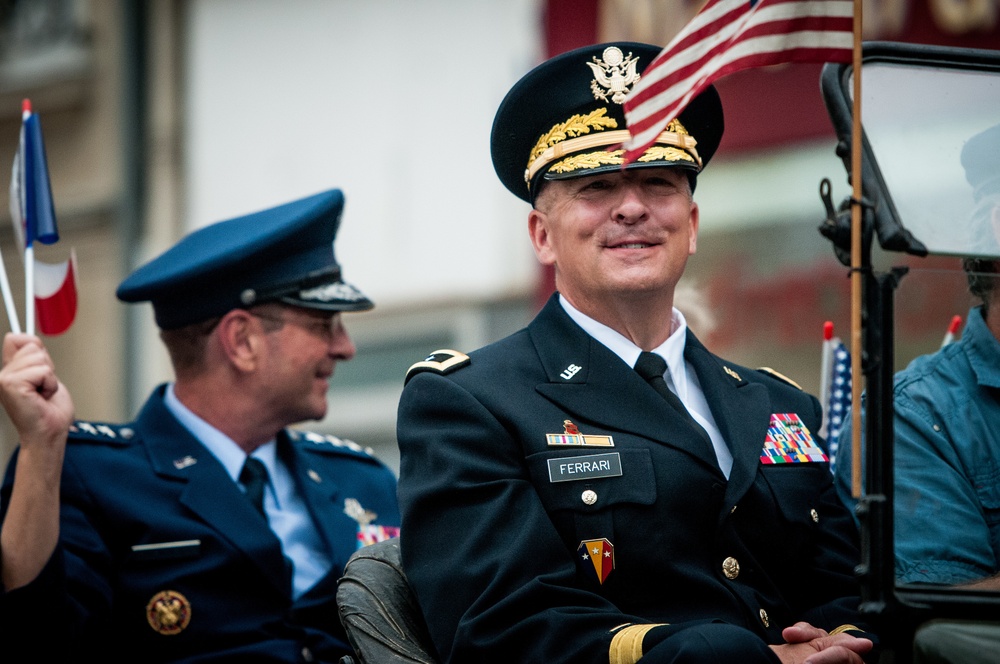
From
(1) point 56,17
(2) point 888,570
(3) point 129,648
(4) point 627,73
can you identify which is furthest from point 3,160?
(2) point 888,570

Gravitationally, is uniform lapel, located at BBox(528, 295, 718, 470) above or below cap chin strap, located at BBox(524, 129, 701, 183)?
below

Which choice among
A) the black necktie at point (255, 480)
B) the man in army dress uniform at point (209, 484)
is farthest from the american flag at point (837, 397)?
the black necktie at point (255, 480)

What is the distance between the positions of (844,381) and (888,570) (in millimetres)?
1762

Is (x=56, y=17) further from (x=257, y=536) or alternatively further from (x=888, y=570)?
(x=888, y=570)

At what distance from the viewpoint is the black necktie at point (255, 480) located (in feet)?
14.6

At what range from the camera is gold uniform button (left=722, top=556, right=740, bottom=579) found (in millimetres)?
3154

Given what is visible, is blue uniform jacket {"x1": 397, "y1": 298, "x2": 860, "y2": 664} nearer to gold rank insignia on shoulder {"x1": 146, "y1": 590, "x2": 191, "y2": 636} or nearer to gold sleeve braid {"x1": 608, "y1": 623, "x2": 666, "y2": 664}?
gold sleeve braid {"x1": 608, "y1": 623, "x2": 666, "y2": 664}

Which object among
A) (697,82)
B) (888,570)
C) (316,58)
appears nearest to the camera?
(888,570)

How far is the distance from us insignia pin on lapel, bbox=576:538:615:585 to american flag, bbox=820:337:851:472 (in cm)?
124

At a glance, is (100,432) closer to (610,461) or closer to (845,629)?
(610,461)

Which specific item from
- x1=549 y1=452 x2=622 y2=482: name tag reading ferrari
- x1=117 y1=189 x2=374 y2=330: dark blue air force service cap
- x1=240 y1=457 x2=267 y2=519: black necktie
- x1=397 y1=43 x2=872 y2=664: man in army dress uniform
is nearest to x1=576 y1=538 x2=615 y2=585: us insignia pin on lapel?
x1=397 y1=43 x2=872 y2=664: man in army dress uniform

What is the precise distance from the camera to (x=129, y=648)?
4.02 m

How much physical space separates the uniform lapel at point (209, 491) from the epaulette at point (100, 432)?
46mm

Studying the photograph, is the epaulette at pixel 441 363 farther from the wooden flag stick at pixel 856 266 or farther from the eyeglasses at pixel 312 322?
the eyeglasses at pixel 312 322
